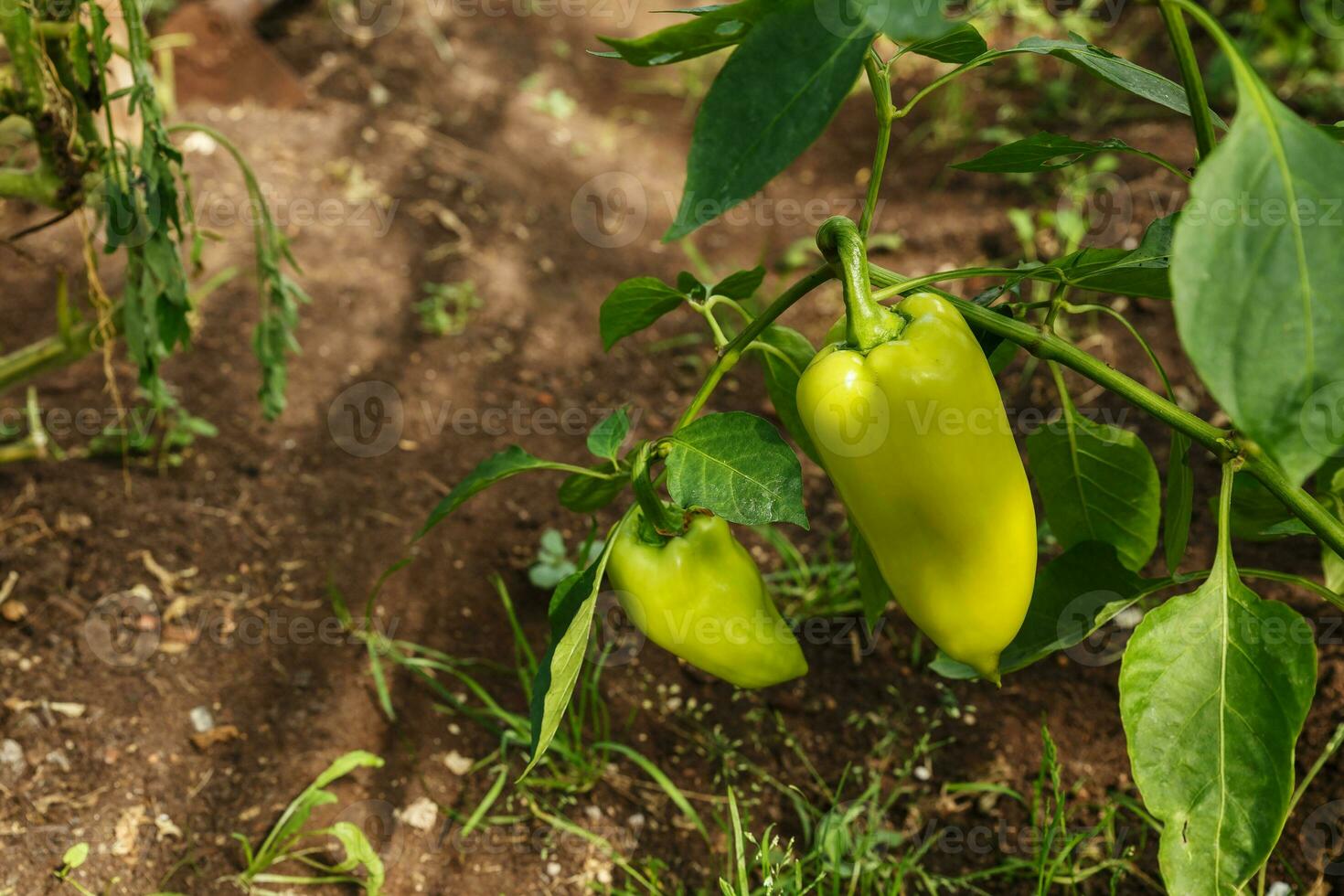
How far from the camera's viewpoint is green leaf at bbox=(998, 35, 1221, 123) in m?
0.85

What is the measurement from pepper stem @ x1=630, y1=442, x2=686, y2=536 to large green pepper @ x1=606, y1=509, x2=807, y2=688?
14 mm

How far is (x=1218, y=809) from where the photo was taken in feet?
2.75

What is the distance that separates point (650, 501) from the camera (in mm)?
989

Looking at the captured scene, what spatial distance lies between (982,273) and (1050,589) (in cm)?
35

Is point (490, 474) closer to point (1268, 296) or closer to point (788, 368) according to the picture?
point (788, 368)

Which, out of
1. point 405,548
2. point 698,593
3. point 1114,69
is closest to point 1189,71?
point 1114,69

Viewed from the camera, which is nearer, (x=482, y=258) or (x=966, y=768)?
(x=966, y=768)

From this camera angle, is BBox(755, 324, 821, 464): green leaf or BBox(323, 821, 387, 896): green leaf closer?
BBox(755, 324, 821, 464): green leaf

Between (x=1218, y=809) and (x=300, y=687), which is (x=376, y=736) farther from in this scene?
(x=1218, y=809)

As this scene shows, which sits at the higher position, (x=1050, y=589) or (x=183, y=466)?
(x=1050, y=589)

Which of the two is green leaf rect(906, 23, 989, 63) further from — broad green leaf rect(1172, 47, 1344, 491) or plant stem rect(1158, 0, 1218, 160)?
broad green leaf rect(1172, 47, 1344, 491)

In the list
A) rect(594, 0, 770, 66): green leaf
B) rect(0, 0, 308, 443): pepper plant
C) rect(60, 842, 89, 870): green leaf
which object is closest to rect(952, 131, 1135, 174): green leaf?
rect(594, 0, 770, 66): green leaf

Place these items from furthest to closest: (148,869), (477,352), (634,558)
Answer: (477,352) → (148,869) → (634,558)

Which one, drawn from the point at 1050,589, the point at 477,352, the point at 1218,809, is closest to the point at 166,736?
the point at 477,352
